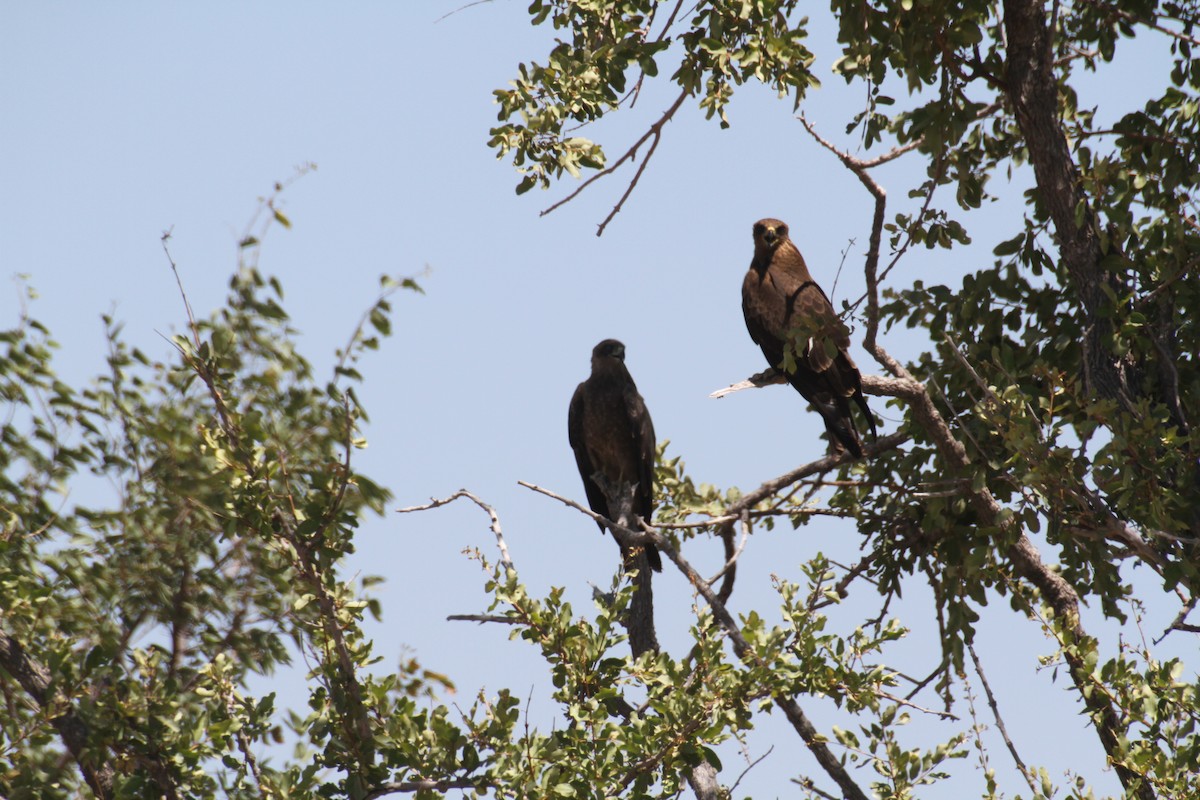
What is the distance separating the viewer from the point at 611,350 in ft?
27.9

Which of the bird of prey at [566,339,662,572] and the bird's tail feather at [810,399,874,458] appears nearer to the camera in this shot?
the bird's tail feather at [810,399,874,458]

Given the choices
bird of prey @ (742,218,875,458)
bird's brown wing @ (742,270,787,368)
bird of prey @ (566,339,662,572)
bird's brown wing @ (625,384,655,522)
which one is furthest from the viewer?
bird of prey @ (566,339,662,572)

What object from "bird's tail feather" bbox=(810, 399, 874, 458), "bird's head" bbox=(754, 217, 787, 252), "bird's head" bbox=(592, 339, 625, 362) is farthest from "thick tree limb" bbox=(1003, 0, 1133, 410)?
"bird's head" bbox=(592, 339, 625, 362)

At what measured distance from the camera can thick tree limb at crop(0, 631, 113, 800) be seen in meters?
3.44

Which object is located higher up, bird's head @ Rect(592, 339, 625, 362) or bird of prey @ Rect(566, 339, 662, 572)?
bird's head @ Rect(592, 339, 625, 362)

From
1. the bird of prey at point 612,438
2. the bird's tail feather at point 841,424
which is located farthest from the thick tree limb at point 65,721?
the bird of prey at point 612,438

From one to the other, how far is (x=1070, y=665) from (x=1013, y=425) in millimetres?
1068

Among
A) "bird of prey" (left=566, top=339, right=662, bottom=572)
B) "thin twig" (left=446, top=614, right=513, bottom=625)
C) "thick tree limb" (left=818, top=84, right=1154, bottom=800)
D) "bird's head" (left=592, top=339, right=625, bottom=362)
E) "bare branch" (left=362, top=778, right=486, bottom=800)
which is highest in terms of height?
"bird's head" (left=592, top=339, right=625, bottom=362)

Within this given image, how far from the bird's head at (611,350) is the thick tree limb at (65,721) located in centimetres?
526

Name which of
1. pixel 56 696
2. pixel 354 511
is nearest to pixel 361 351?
pixel 354 511

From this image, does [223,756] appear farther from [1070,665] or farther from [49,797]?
[1070,665]

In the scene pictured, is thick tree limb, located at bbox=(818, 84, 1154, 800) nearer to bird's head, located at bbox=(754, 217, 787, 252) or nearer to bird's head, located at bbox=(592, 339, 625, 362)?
bird's head, located at bbox=(754, 217, 787, 252)

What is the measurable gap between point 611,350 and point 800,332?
3961mm

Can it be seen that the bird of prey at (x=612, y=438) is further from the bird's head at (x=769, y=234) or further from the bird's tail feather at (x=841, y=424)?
the bird's tail feather at (x=841, y=424)
